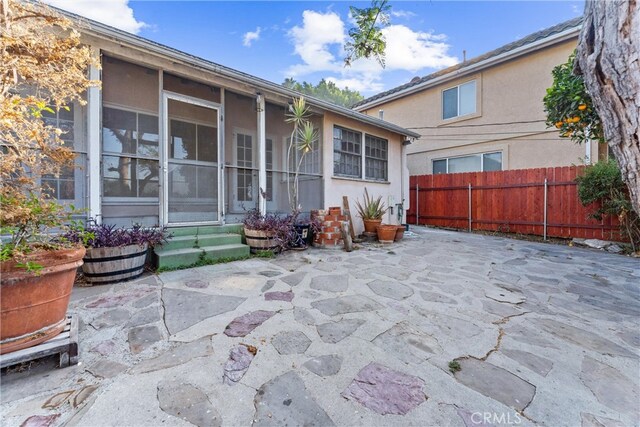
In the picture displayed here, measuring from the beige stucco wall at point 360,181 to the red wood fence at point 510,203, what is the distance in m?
1.67

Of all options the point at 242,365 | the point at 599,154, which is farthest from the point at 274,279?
the point at 599,154

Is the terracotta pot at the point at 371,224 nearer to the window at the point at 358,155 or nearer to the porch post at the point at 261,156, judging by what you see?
the window at the point at 358,155

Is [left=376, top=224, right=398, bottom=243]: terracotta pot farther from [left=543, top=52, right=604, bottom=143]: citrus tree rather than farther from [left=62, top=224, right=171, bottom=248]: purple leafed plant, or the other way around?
[left=62, top=224, right=171, bottom=248]: purple leafed plant

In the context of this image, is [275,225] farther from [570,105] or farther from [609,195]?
[609,195]

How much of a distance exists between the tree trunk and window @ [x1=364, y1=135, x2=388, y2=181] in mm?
5610

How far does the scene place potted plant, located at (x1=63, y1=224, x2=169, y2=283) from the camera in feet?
9.80

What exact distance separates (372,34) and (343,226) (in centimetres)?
339

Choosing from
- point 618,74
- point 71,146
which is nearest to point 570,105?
point 618,74

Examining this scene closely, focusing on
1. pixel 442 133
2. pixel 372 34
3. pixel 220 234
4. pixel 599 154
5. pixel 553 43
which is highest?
pixel 553 43

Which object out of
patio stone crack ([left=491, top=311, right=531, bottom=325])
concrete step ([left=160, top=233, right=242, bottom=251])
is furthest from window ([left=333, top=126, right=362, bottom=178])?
patio stone crack ([left=491, top=311, right=531, bottom=325])

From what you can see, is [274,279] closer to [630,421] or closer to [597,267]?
[630,421]

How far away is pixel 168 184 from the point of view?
4328 mm

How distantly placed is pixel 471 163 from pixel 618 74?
8.69m

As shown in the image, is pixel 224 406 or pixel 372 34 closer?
pixel 224 406
